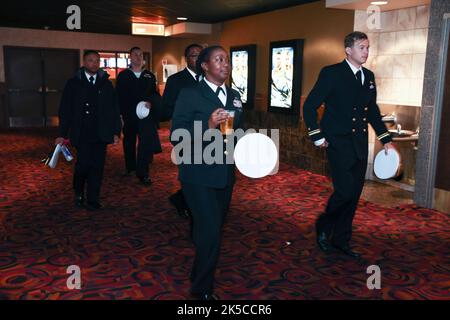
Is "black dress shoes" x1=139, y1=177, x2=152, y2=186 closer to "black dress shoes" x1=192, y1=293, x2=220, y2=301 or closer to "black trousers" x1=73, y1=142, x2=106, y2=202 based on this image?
"black trousers" x1=73, y1=142, x2=106, y2=202

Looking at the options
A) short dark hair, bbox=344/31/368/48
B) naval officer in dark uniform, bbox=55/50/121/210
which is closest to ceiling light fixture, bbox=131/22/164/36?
naval officer in dark uniform, bbox=55/50/121/210

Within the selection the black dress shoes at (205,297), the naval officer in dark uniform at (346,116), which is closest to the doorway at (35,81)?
the naval officer in dark uniform at (346,116)

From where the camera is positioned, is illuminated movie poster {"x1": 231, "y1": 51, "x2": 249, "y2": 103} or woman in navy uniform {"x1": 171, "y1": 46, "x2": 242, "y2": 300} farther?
illuminated movie poster {"x1": 231, "y1": 51, "x2": 249, "y2": 103}

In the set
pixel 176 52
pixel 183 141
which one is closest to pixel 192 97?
pixel 183 141

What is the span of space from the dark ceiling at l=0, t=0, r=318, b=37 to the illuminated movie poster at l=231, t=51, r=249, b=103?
80 centimetres

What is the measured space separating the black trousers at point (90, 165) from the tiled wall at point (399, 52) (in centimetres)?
407

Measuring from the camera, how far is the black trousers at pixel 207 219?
8.83 ft

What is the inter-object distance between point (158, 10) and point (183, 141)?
7130 mm

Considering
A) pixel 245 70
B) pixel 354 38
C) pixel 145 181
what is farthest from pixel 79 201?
pixel 245 70

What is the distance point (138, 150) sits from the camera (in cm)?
628

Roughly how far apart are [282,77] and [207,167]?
5872 mm

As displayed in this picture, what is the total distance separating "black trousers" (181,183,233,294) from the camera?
2.69 m

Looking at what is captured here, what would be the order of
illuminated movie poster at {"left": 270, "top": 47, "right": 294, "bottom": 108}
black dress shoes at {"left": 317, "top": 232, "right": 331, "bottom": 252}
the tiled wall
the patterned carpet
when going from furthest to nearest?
illuminated movie poster at {"left": 270, "top": 47, "right": 294, "bottom": 108} < the tiled wall < black dress shoes at {"left": 317, "top": 232, "right": 331, "bottom": 252} < the patterned carpet

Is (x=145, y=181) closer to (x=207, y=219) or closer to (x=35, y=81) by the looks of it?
(x=207, y=219)
